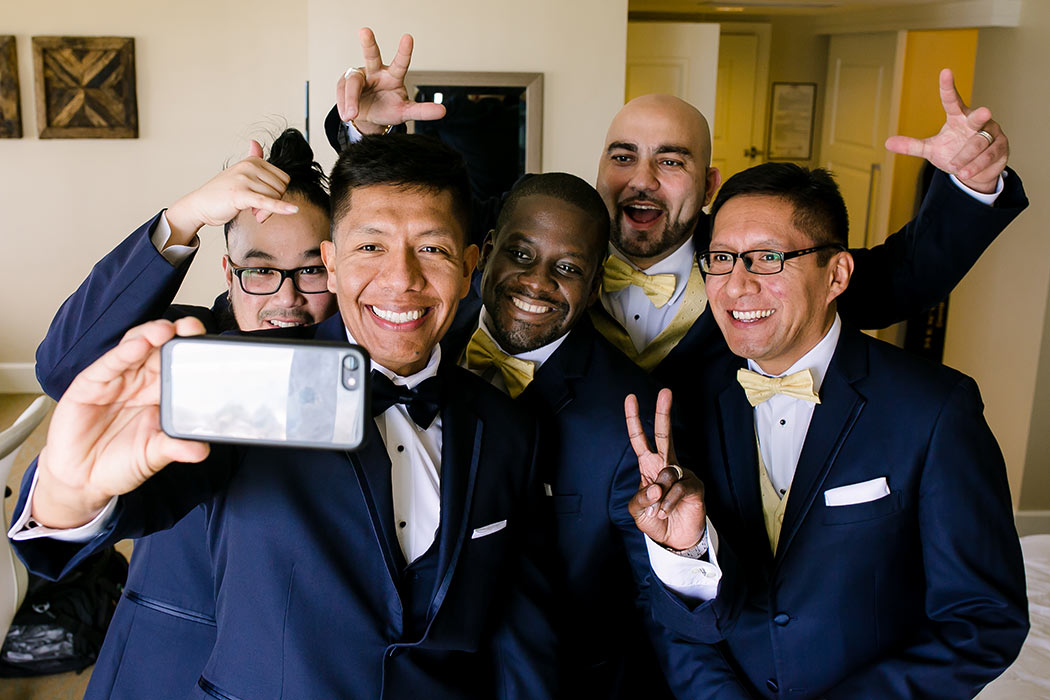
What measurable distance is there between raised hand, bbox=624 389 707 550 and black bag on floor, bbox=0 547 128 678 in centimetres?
275

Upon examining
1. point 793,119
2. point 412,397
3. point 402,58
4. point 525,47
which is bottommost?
point 412,397

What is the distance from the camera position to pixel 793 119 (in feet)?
28.0

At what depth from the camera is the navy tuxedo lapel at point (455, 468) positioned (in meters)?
1.48

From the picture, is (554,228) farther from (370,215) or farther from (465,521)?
(465,521)

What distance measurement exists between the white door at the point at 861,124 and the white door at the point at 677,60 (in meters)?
1.60

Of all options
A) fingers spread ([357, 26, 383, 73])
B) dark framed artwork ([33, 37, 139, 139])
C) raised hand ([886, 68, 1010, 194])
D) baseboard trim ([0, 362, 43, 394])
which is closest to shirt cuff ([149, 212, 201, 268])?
fingers spread ([357, 26, 383, 73])

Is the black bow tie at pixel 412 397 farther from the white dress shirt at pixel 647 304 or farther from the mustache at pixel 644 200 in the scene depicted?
the mustache at pixel 644 200

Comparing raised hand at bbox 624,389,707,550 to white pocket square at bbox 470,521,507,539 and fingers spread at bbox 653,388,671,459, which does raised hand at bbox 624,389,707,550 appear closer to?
fingers spread at bbox 653,388,671,459

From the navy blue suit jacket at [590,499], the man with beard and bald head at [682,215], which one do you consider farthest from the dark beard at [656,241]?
the navy blue suit jacket at [590,499]

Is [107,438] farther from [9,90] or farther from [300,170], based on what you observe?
[9,90]

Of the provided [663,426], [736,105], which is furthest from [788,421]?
[736,105]

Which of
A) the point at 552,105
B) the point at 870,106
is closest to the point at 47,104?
the point at 552,105

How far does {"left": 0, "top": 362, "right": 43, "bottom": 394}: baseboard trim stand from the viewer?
683cm

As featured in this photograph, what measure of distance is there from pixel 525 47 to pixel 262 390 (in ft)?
15.3
